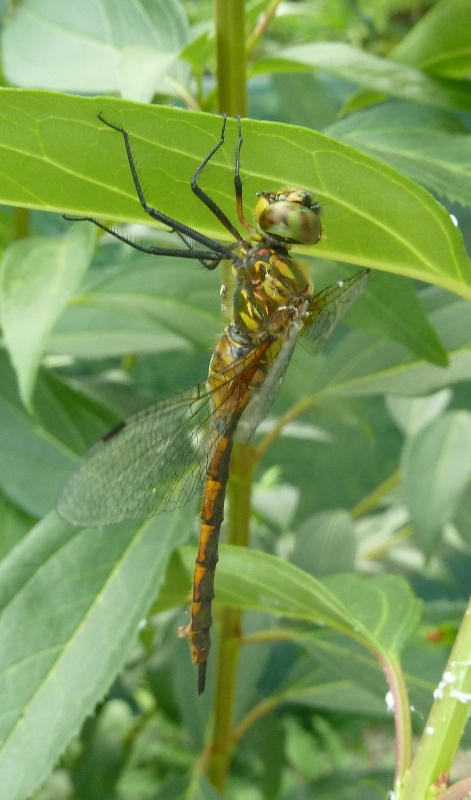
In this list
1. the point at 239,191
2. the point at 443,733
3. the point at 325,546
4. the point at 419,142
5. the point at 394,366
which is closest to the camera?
the point at 443,733

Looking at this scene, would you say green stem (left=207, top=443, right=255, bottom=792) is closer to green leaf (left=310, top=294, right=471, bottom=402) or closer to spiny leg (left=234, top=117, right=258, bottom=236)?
green leaf (left=310, top=294, right=471, bottom=402)

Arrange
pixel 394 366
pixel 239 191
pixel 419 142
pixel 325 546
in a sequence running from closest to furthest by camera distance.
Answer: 1. pixel 239 191
2. pixel 419 142
3. pixel 394 366
4. pixel 325 546

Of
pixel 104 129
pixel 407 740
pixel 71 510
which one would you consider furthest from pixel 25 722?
pixel 104 129

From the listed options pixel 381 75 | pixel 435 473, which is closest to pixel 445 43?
pixel 381 75

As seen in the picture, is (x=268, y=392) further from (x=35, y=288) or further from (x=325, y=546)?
(x=325, y=546)

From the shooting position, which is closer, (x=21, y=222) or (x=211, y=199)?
(x=211, y=199)

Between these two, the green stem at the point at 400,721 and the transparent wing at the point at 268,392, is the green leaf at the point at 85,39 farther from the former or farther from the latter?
the green stem at the point at 400,721

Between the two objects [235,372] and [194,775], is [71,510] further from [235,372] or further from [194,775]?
[194,775]
